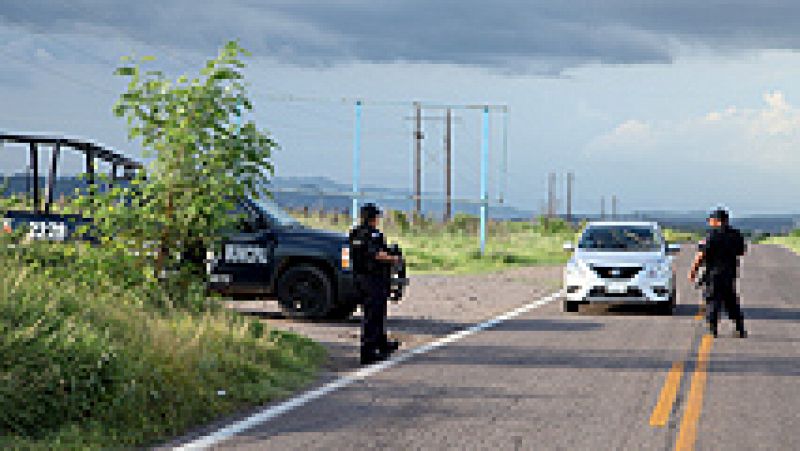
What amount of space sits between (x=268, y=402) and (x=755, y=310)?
503 inches

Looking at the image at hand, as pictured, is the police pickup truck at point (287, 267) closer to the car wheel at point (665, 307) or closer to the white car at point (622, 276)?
the white car at point (622, 276)

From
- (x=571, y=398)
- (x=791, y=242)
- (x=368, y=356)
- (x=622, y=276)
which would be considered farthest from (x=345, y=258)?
(x=791, y=242)

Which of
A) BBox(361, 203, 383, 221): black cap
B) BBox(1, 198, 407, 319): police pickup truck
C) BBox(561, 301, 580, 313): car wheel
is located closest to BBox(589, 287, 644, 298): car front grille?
BBox(561, 301, 580, 313): car wheel

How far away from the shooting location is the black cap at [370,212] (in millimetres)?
12586

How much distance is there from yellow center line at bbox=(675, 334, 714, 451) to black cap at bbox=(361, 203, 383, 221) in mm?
3845

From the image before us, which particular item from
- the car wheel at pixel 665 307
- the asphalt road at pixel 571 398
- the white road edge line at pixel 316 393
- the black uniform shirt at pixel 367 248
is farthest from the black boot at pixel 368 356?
the car wheel at pixel 665 307

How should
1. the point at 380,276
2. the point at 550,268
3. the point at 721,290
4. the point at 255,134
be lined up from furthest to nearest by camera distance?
the point at 550,268, the point at 721,290, the point at 255,134, the point at 380,276

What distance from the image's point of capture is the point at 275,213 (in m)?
17.4

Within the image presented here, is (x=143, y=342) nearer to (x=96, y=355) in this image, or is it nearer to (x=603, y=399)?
(x=96, y=355)

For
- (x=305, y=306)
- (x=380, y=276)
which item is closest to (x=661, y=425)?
(x=380, y=276)

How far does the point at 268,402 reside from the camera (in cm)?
1003

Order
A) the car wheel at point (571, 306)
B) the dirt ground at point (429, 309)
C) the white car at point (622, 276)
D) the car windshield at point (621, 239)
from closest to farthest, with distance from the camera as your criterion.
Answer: the dirt ground at point (429, 309), the white car at point (622, 276), the car wheel at point (571, 306), the car windshield at point (621, 239)

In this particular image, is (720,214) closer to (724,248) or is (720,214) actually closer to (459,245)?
(724,248)

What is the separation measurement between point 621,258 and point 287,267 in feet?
19.7
